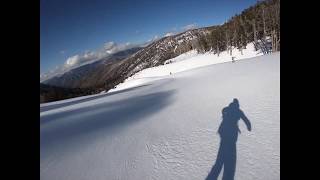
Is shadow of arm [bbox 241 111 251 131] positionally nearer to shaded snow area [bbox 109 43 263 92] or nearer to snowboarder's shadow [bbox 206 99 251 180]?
snowboarder's shadow [bbox 206 99 251 180]

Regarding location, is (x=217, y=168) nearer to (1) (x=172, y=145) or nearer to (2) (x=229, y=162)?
(2) (x=229, y=162)

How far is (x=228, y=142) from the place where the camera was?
25.3 feet

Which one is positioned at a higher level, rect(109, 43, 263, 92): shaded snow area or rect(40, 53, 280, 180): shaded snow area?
rect(109, 43, 263, 92): shaded snow area

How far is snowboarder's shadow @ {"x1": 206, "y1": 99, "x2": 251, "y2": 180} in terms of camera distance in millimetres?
6213

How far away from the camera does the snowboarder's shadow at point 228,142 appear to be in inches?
245

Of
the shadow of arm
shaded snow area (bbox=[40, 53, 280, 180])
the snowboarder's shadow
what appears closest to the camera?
the snowboarder's shadow

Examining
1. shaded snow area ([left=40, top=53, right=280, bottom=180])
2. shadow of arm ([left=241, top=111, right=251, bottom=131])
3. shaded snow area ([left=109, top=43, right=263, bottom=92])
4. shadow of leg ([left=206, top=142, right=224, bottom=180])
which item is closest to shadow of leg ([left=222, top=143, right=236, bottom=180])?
shaded snow area ([left=40, top=53, right=280, bottom=180])

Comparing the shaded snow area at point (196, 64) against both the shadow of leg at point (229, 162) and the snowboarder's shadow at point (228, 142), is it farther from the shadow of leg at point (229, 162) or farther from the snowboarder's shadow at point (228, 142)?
the shadow of leg at point (229, 162)

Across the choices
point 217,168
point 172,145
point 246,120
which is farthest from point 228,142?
point 246,120

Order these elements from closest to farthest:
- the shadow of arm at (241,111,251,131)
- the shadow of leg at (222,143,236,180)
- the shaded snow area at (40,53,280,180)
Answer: the shadow of leg at (222,143,236,180) → the shaded snow area at (40,53,280,180) → the shadow of arm at (241,111,251,131)

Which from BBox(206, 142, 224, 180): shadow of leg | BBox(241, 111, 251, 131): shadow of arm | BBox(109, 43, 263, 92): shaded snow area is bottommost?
BBox(206, 142, 224, 180): shadow of leg
